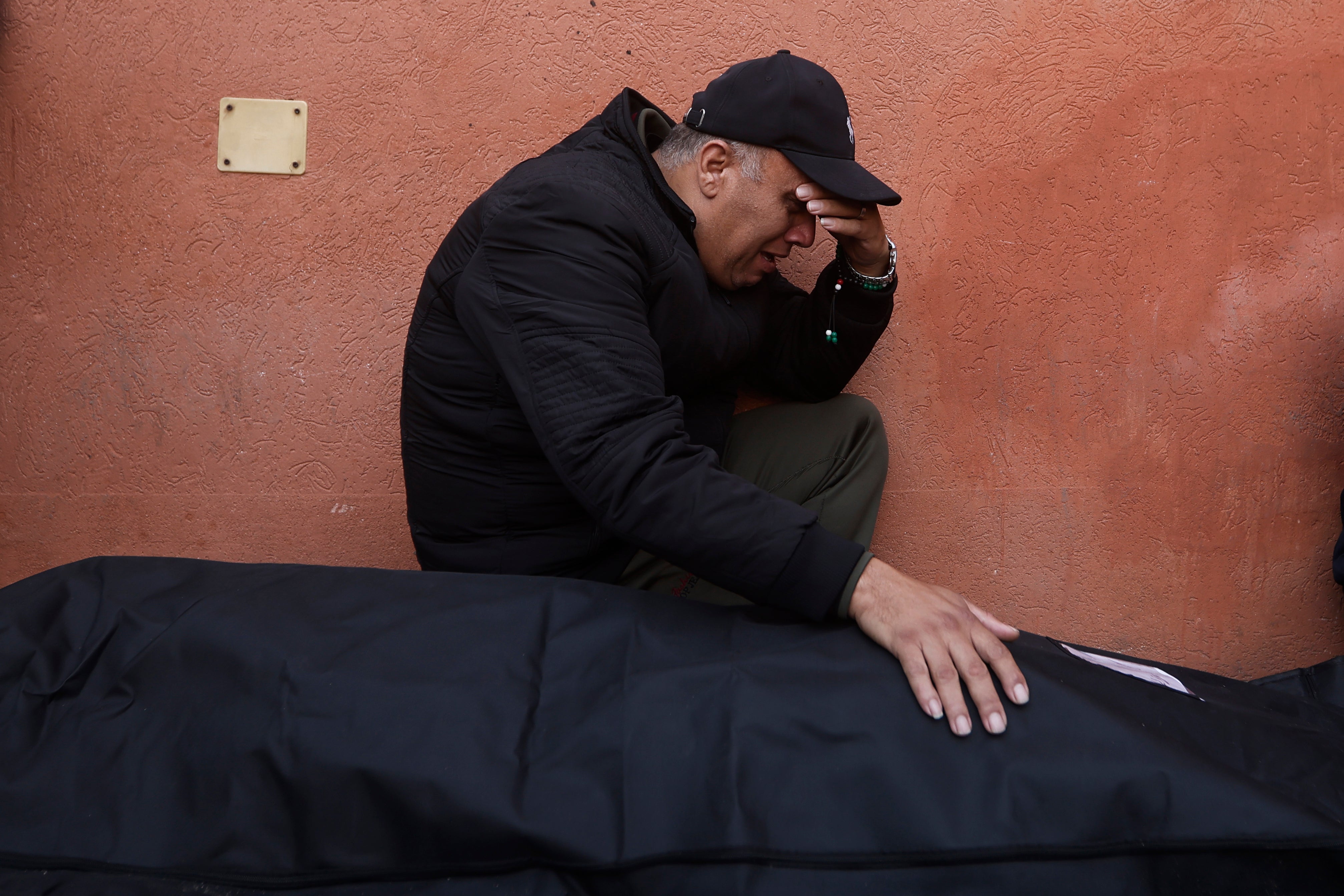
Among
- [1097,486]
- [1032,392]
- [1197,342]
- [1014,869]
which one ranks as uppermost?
[1197,342]

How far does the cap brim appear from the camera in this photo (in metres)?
1.26

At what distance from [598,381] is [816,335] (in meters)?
0.65

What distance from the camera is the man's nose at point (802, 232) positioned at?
53.1 inches

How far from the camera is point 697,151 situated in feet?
4.33

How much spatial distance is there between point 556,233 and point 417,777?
2.32ft

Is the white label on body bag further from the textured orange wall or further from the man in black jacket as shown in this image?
the textured orange wall

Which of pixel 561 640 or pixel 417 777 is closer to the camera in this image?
pixel 417 777

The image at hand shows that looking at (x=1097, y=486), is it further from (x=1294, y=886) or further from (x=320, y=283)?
(x=320, y=283)

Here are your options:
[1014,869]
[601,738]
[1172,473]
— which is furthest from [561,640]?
[1172,473]

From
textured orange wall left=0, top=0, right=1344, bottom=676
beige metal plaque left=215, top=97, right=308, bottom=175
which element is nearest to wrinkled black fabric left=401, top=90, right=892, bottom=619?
textured orange wall left=0, top=0, right=1344, bottom=676

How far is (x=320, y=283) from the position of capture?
1.62 meters

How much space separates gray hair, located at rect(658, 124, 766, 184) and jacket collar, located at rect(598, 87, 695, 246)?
36 mm

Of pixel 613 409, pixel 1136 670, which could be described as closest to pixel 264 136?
pixel 613 409

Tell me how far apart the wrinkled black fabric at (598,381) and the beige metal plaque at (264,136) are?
1.85ft
